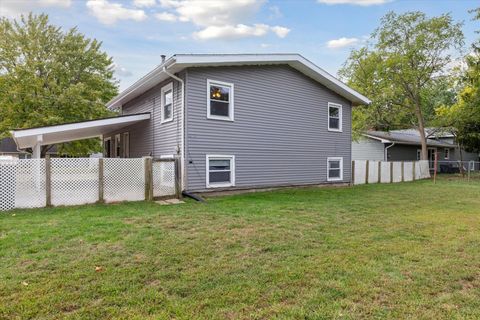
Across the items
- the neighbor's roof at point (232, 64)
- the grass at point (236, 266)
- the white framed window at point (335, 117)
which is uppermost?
the neighbor's roof at point (232, 64)

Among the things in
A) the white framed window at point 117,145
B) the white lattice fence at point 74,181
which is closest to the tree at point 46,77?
the white framed window at point 117,145

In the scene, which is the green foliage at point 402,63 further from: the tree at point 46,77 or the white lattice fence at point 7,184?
the white lattice fence at point 7,184

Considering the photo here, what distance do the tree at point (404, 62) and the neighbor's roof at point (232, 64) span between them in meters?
9.36

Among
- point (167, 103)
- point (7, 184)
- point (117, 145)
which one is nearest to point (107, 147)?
point (117, 145)

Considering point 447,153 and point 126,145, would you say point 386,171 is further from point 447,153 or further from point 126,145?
point 447,153

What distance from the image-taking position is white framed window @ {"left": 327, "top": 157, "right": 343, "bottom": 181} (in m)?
13.8

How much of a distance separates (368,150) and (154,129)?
1737cm

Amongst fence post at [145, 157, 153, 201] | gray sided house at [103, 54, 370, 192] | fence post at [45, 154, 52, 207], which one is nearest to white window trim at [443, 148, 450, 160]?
gray sided house at [103, 54, 370, 192]

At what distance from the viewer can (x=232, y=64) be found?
1041 cm

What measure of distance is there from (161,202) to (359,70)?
19.4 m

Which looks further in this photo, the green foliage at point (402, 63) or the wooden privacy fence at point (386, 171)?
the green foliage at point (402, 63)

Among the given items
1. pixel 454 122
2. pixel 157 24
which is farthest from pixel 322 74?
pixel 454 122

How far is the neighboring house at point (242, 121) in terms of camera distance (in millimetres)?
9828

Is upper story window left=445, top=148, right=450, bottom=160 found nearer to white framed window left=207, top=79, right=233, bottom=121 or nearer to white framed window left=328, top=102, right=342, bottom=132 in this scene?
white framed window left=328, top=102, right=342, bottom=132
